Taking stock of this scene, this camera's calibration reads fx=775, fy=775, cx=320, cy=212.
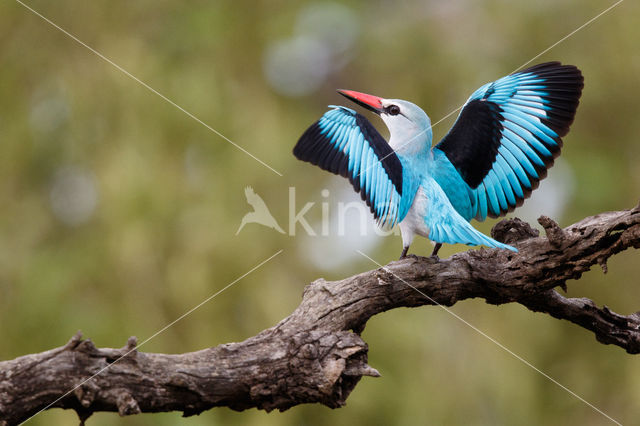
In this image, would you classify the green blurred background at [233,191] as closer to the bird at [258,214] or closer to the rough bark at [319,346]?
the bird at [258,214]

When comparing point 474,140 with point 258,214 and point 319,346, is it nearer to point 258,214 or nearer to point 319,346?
point 319,346

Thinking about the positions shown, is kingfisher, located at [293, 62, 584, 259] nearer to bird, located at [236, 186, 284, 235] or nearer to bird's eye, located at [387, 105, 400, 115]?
bird's eye, located at [387, 105, 400, 115]

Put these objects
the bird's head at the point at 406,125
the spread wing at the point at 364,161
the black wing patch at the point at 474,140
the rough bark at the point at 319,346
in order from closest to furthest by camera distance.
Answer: the rough bark at the point at 319,346 < the spread wing at the point at 364,161 < the bird's head at the point at 406,125 < the black wing patch at the point at 474,140

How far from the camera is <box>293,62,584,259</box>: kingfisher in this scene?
3230 millimetres

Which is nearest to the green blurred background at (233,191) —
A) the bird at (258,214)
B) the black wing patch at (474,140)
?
the bird at (258,214)

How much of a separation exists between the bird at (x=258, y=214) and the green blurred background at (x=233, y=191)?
0.24 feet

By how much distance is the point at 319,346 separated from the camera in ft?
9.41

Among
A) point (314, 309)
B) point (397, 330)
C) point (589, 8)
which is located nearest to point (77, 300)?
point (397, 330)

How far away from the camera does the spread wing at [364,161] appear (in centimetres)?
322

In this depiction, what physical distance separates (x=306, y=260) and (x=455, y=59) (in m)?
2.01

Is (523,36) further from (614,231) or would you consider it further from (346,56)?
(614,231)

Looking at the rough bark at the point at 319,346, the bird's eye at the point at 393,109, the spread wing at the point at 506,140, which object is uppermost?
the bird's eye at the point at 393,109

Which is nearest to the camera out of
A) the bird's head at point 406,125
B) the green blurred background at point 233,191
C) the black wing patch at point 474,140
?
the bird's head at point 406,125

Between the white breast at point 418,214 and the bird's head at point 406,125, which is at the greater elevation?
the bird's head at point 406,125
